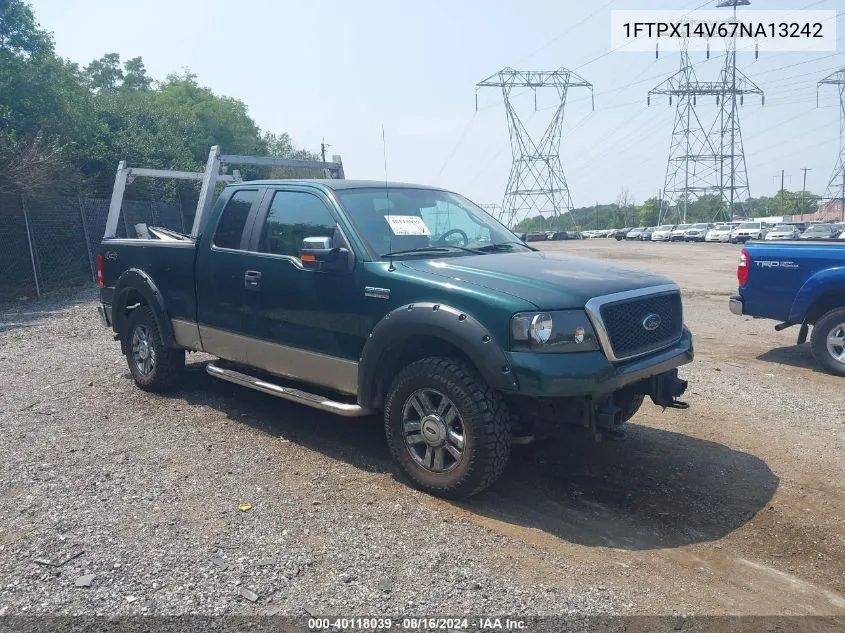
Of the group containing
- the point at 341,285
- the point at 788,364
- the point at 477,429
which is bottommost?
the point at 788,364

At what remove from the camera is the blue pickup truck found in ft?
26.0

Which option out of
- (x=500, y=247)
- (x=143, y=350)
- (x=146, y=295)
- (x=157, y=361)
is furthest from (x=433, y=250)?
(x=143, y=350)

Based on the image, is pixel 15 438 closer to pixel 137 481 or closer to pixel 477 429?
pixel 137 481

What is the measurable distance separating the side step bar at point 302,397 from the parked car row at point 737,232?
3569 centimetres

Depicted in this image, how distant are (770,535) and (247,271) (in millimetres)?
4044

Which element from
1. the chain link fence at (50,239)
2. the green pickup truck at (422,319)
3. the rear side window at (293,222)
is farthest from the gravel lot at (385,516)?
the chain link fence at (50,239)

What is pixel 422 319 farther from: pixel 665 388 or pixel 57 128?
pixel 57 128

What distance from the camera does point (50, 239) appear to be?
17.3m

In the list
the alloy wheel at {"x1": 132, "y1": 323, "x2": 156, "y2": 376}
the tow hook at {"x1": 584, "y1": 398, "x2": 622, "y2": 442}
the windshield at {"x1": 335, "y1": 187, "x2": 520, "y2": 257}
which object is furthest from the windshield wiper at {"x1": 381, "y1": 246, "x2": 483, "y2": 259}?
the alloy wheel at {"x1": 132, "y1": 323, "x2": 156, "y2": 376}

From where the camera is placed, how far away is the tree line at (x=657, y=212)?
86.0 meters

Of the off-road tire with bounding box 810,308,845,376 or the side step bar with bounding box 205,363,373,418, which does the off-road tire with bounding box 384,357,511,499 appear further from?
the off-road tire with bounding box 810,308,845,376

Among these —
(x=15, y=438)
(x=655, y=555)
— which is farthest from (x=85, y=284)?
(x=655, y=555)

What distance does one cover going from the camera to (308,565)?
361 cm

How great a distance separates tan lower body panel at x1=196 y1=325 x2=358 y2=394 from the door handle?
42 centimetres
